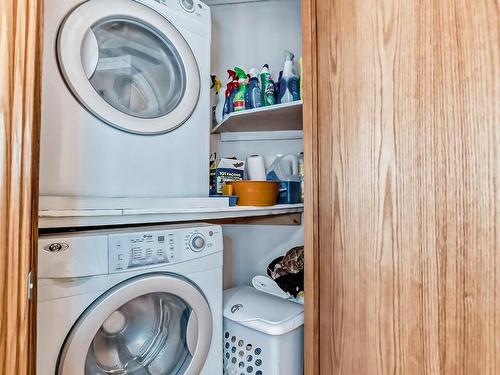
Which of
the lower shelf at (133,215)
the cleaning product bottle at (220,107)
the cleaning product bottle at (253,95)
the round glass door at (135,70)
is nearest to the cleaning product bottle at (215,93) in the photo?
the cleaning product bottle at (220,107)

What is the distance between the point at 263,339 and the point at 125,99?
1.14 metres

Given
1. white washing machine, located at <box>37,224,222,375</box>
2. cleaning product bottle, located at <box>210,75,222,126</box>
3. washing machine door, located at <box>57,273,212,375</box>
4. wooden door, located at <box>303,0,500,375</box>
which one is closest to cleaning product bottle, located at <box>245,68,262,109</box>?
cleaning product bottle, located at <box>210,75,222,126</box>

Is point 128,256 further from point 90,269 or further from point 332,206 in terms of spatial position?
point 332,206

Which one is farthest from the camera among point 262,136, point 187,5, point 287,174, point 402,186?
point 262,136

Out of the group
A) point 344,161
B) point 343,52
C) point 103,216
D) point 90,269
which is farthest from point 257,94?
point 90,269

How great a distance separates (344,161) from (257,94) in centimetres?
81

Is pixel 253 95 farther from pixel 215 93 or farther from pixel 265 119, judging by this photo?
pixel 215 93

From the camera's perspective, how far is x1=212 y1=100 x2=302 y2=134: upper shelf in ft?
4.89

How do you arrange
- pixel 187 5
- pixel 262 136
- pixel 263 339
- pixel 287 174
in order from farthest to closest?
→ 1. pixel 262 136
2. pixel 287 174
3. pixel 187 5
4. pixel 263 339

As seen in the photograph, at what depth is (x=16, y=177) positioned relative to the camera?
0.52 m

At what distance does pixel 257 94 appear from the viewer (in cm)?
163

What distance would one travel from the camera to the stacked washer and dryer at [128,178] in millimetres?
876

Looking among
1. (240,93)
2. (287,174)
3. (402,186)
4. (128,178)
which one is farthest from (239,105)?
(402,186)

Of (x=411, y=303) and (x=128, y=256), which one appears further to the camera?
Result: (x=128, y=256)
